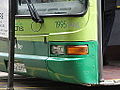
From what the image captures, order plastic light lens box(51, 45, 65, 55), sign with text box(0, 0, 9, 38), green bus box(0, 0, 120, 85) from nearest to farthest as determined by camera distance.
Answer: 1. sign with text box(0, 0, 9, 38)
2. green bus box(0, 0, 120, 85)
3. plastic light lens box(51, 45, 65, 55)

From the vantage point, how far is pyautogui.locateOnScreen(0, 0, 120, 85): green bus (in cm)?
451

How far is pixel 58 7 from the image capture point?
4711 millimetres

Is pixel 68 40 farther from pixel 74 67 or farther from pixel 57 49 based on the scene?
pixel 74 67

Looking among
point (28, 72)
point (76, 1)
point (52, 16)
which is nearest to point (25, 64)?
point (28, 72)

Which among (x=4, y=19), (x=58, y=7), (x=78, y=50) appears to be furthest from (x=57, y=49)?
(x=4, y=19)

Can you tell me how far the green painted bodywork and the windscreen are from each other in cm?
9

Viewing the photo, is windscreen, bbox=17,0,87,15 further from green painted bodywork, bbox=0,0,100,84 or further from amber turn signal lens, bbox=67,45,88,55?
amber turn signal lens, bbox=67,45,88,55

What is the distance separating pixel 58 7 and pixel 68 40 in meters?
0.56

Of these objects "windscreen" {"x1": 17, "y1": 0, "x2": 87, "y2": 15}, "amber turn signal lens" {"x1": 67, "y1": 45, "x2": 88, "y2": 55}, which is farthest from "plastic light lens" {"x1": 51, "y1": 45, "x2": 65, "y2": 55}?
"windscreen" {"x1": 17, "y1": 0, "x2": 87, "y2": 15}

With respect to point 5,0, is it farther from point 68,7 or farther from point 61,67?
point 61,67

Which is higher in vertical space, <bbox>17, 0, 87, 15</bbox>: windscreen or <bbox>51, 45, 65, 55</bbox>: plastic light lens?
<bbox>17, 0, 87, 15</bbox>: windscreen

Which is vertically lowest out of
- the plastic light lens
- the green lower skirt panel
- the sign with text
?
the green lower skirt panel

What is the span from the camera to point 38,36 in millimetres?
4859

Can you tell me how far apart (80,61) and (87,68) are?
0.49 ft
